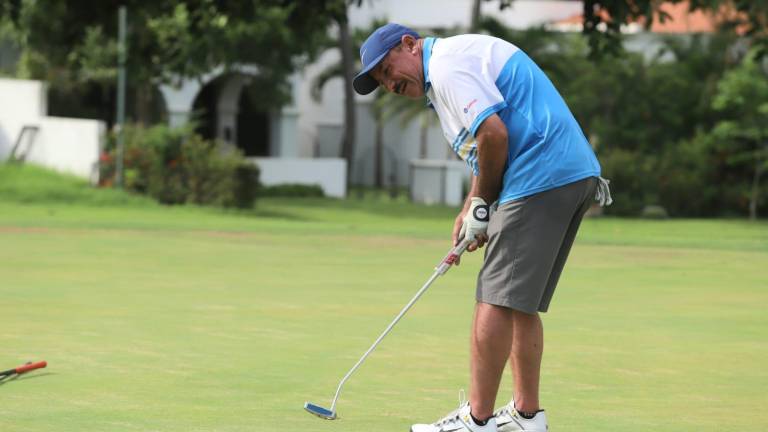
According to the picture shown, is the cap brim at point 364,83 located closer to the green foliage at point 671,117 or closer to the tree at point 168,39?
the tree at point 168,39

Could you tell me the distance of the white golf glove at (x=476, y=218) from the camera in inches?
227

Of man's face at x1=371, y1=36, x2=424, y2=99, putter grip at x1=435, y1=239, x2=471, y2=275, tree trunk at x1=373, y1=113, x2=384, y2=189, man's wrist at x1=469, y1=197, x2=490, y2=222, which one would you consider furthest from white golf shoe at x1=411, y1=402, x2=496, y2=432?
tree trunk at x1=373, y1=113, x2=384, y2=189

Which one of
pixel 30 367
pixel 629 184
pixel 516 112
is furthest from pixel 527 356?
pixel 629 184

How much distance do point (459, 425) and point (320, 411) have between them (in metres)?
0.58

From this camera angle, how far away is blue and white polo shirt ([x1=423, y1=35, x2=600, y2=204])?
5609mm

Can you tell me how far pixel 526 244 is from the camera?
5.68m

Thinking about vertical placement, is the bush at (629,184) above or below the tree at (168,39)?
below

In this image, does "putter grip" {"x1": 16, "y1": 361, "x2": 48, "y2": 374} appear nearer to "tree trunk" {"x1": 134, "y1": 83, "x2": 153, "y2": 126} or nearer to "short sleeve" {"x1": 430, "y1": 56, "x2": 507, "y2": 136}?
"short sleeve" {"x1": 430, "y1": 56, "x2": 507, "y2": 136}

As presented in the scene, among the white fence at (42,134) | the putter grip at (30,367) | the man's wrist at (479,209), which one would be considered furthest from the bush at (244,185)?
the man's wrist at (479,209)

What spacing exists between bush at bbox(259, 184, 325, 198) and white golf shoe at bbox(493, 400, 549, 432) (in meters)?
31.2

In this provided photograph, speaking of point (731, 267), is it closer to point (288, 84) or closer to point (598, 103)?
point (598, 103)

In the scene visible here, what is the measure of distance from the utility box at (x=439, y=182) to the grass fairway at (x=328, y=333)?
2144 centimetres

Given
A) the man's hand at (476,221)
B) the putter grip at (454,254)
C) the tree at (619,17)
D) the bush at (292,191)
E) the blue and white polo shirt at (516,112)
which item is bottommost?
the bush at (292,191)

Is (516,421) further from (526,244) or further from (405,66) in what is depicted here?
(405,66)
